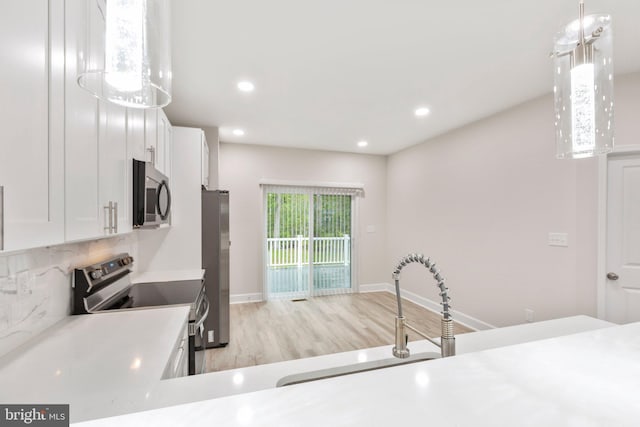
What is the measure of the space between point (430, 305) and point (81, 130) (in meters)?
4.34

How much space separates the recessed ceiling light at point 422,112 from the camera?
310cm

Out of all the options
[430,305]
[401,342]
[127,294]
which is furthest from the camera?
[430,305]

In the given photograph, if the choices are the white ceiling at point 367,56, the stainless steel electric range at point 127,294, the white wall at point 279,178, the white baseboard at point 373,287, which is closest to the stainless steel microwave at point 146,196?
the stainless steel electric range at point 127,294

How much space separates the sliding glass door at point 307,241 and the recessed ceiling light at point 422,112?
206 cm

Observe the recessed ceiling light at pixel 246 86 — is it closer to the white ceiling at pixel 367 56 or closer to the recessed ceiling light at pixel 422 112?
the white ceiling at pixel 367 56

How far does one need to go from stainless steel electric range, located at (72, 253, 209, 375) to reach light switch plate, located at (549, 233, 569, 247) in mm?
3206

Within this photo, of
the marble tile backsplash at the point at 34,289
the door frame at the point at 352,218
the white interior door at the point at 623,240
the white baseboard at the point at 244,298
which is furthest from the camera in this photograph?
the door frame at the point at 352,218

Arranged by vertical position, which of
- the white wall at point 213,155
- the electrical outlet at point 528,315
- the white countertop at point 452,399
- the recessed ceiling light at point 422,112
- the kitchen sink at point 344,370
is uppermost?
the recessed ceiling light at point 422,112

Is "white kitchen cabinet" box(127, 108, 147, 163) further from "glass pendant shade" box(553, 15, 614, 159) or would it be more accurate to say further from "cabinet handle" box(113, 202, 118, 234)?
"glass pendant shade" box(553, 15, 614, 159)

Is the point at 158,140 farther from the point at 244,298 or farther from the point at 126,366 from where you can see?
the point at 244,298

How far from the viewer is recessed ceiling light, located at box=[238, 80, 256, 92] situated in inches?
98.1

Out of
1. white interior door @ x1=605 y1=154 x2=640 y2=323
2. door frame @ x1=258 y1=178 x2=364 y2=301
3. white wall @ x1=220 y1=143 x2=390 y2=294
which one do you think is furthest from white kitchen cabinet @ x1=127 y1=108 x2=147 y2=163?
white interior door @ x1=605 y1=154 x2=640 y2=323

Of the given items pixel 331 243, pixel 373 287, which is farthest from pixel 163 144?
pixel 373 287

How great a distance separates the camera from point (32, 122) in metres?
0.83
